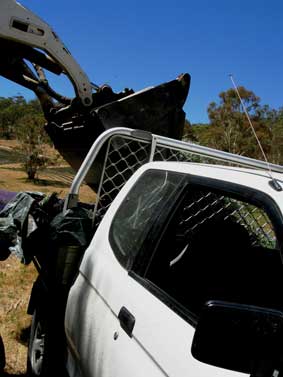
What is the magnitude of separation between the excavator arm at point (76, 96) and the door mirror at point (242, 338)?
2704mm

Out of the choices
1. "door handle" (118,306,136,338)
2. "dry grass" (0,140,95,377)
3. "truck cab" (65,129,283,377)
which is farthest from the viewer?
"dry grass" (0,140,95,377)

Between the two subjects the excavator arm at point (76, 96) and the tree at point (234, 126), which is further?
the tree at point (234, 126)

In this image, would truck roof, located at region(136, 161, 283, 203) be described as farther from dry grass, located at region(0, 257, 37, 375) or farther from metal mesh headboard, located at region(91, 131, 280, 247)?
dry grass, located at region(0, 257, 37, 375)

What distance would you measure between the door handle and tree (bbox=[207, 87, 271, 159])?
109 feet

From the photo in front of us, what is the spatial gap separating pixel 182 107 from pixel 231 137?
3455 centimetres

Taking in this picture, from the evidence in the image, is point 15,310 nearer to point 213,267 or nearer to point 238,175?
point 213,267

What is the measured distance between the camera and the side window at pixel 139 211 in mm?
2278

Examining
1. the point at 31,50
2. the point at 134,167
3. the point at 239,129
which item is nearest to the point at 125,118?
the point at 134,167

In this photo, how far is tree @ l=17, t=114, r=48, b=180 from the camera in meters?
25.2

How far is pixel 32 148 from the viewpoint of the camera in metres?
25.2

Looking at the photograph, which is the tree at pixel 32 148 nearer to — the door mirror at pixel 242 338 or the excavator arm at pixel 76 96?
the excavator arm at pixel 76 96

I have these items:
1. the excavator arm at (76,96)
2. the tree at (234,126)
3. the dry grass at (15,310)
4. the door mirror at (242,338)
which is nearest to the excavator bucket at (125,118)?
the excavator arm at (76,96)

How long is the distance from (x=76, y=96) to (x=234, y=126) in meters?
38.3

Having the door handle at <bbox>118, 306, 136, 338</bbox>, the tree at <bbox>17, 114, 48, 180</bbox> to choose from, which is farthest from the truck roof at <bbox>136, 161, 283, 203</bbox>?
the tree at <bbox>17, 114, 48, 180</bbox>
